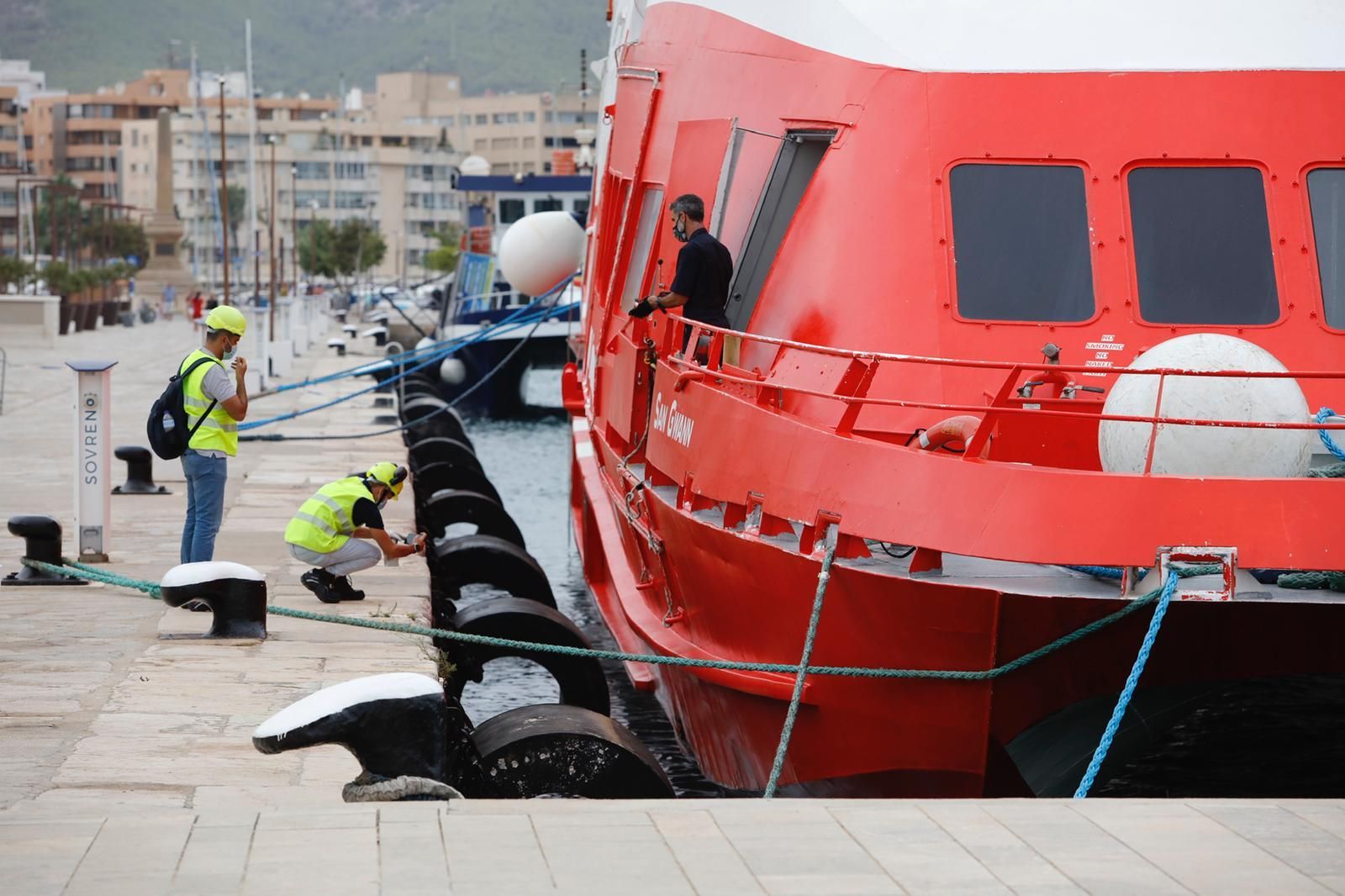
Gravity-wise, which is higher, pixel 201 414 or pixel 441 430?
pixel 441 430

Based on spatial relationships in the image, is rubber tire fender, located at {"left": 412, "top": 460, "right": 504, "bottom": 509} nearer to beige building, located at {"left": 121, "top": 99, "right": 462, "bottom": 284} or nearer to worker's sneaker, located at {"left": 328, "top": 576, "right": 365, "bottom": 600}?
worker's sneaker, located at {"left": 328, "top": 576, "right": 365, "bottom": 600}

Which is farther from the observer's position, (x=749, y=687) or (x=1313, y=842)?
(x=749, y=687)

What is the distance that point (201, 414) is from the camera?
35.6 ft

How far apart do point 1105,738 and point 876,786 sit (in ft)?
4.76

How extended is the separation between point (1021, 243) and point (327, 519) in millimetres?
4680

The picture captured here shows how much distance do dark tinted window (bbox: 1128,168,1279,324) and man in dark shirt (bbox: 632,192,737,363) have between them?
2.20m

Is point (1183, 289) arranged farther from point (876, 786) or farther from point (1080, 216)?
point (876, 786)

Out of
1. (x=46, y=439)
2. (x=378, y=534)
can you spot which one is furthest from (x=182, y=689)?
(x=46, y=439)

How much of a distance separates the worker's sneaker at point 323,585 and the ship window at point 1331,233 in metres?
6.04

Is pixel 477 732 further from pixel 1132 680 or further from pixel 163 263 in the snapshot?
pixel 163 263

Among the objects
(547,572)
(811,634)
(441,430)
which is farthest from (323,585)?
(441,430)

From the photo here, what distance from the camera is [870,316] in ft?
29.4

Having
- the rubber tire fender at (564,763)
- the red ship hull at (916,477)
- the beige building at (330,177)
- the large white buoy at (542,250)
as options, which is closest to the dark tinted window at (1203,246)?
the red ship hull at (916,477)

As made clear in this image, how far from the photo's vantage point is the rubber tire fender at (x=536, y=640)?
11.5 meters
